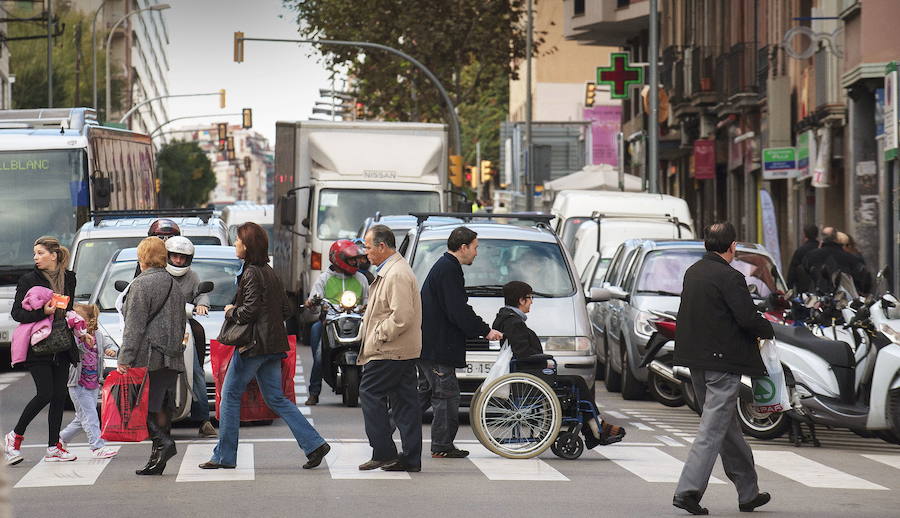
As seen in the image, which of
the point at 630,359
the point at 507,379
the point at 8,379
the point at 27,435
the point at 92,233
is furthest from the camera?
the point at 8,379

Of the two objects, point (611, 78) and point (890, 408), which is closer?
point (890, 408)

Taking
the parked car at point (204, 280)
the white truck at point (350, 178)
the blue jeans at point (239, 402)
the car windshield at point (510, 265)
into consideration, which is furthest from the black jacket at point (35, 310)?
the white truck at point (350, 178)

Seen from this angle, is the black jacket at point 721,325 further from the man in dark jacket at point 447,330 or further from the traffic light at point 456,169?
the traffic light at point 456,169

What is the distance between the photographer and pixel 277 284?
36.6ft

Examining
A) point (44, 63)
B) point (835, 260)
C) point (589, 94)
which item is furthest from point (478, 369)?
point (44, 63)

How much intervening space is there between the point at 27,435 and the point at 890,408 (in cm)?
685

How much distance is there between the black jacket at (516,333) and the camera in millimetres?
12188

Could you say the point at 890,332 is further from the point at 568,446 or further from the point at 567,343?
the point at 567,343

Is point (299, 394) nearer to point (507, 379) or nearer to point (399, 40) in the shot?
point (507, 379)

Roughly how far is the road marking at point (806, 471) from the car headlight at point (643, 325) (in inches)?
156

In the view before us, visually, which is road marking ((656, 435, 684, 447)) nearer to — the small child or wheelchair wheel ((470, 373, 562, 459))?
wheelchair wheel ((470, 373, 562, 459))

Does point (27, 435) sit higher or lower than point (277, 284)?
lower

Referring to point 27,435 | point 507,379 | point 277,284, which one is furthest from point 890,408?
point 27,435

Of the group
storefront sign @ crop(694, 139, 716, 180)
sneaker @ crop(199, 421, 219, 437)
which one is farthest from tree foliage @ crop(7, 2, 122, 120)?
sneaker @ crop(199, 421, 219, 437)
